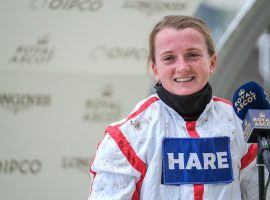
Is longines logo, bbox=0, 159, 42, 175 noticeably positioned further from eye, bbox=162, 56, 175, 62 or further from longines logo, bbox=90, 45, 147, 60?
eye, bbox=162, 56, 175, 62

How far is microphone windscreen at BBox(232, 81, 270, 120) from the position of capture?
0.84 m

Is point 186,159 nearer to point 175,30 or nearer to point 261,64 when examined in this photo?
point 175,30

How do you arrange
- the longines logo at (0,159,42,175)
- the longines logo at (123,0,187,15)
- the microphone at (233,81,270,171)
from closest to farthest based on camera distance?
1. the microphone at (233,81,270,171)
2. the longines logo at (0,159,42,175)
3. the longines logo at (123,0,187,15)

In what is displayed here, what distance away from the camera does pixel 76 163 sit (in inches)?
71.1

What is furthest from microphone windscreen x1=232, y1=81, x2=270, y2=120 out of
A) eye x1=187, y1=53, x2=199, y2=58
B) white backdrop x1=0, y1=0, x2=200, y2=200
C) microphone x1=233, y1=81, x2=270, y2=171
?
white backdrop x1=0, y1=0, x2=200, y2=200

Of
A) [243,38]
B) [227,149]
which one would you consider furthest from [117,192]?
[243,38]

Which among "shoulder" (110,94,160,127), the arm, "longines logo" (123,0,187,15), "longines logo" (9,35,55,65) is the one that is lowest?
the arm

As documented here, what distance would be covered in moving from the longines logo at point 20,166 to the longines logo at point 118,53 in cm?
50

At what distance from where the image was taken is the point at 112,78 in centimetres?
185

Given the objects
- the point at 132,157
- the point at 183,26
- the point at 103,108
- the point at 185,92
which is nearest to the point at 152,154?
the point at 132,157

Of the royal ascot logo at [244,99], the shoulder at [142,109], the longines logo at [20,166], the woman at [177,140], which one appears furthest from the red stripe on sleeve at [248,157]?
the longines logo at [20,166]

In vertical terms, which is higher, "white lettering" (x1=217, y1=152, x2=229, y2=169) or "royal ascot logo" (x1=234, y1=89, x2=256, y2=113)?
"royal ascot logo" (x1=234, y1=89, x2=256, y2=113)

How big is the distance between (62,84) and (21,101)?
178mm

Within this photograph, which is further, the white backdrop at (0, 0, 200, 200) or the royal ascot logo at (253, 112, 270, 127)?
the white backdrop at (0, 0, 200, 200)
